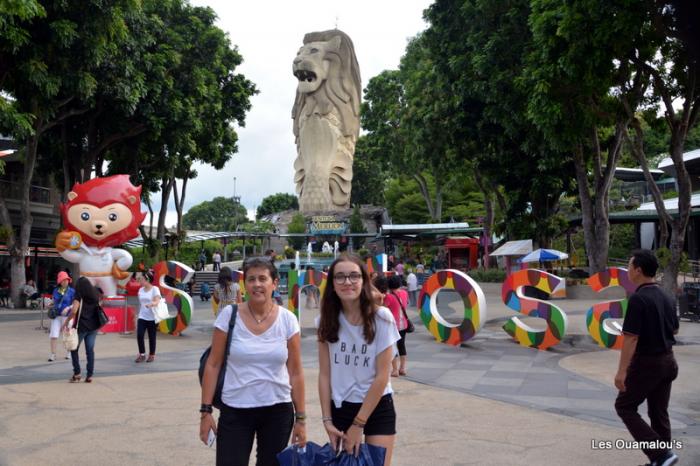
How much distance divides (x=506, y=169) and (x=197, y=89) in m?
12.7

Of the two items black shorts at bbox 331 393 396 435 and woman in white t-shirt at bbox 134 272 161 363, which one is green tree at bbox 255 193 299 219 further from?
black shorts at bbox 331 393 396 435

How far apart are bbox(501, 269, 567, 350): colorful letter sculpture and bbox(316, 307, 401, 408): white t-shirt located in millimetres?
9742

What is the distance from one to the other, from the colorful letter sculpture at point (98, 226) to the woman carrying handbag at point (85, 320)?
872cm

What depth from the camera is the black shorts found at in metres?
3.60

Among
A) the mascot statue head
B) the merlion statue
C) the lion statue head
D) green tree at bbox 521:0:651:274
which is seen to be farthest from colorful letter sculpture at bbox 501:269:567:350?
the lion statue head

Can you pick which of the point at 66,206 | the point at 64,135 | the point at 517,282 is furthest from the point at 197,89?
the point at 517,282

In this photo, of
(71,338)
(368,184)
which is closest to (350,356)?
(71,338)

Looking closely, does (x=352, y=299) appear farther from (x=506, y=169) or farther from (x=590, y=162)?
(x=506, y=169)

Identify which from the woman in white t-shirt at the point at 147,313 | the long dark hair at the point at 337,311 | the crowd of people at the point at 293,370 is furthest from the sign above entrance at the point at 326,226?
the long dark hair at the point at 337,311

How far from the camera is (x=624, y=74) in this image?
1420 centimetres

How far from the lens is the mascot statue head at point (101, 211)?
1764 centimetres

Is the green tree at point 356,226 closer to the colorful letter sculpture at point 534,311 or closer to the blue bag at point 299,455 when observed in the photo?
the colorful letter sculpture at point 534,311

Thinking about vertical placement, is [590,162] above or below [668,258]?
above

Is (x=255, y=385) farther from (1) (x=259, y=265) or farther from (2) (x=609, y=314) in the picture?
(2) (x=609, y=314)
